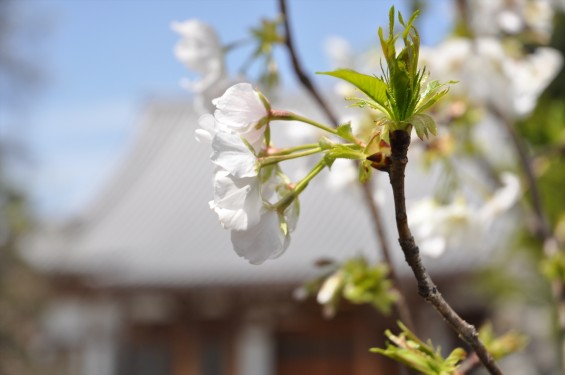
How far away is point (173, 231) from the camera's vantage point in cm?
805

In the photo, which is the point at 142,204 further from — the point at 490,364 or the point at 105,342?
the point at 490,364

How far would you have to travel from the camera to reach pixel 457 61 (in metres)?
0.91

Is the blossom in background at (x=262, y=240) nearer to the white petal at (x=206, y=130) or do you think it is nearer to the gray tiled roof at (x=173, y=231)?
the white petal at (x=206, y=130)

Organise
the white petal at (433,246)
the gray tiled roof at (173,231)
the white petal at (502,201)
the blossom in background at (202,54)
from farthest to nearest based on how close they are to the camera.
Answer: the gray tiled roof at (173,231), the white petal at (502,201), the white petal at (433,246), the blossom in background at (202,54)

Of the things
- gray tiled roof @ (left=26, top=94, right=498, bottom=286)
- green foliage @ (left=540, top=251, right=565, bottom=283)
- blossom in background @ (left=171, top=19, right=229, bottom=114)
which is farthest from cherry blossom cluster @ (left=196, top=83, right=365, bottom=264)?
gray tiled roof @ (left=26, top=94, right=498, bottom=286)

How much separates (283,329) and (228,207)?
7.23 meters

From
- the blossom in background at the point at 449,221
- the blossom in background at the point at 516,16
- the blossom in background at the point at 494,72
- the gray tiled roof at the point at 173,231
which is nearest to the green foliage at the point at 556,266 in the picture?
the blossom in background at the point at 449,221

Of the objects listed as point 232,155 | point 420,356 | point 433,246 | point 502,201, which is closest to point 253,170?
point 232,155

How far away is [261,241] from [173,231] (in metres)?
7.76

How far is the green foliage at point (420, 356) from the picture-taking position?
1.29 ft

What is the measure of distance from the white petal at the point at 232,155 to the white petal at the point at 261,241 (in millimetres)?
25

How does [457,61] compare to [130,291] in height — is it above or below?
below

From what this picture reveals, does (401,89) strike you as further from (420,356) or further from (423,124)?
(420,356)

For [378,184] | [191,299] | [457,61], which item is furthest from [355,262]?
[191,299]
